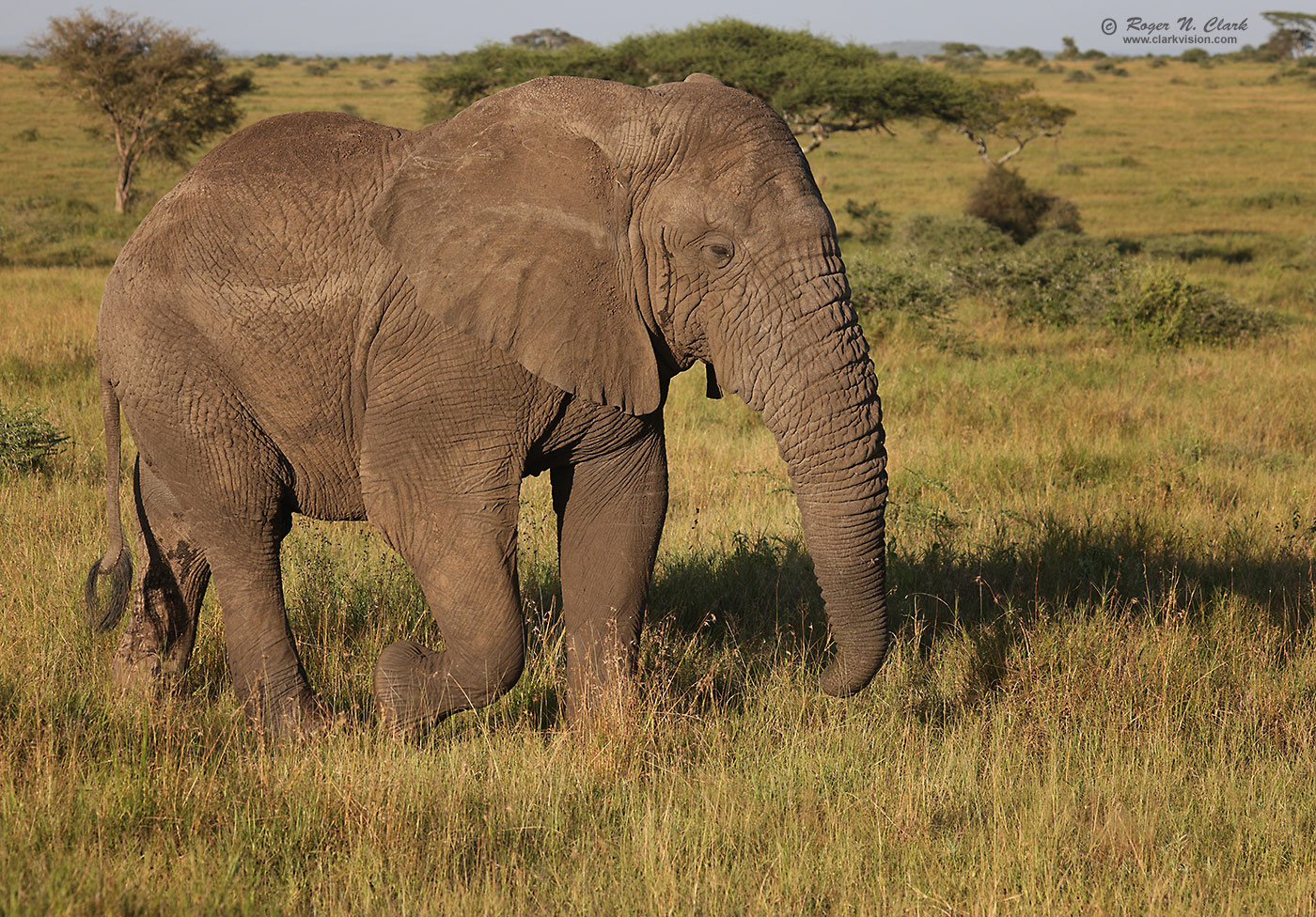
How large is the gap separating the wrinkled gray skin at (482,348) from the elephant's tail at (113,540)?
8 cm

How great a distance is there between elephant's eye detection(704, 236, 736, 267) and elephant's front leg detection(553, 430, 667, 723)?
30.4 inches

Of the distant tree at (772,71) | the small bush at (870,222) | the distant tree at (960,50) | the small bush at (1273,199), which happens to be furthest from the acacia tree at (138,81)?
the distant tree at (960,50)

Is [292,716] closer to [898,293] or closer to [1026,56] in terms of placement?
[898,293]

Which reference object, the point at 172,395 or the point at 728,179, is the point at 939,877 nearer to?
the point at 728,179

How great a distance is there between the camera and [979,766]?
4148 millimetres

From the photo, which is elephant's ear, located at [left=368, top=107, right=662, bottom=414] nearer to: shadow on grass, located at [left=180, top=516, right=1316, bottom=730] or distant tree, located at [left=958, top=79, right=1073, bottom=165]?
shadow on grass, located at [left=180, top=516, right=1316, bottom=730]

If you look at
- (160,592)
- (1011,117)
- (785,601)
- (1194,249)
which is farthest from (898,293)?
(1011,117)

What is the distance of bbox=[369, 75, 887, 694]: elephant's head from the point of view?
352 cm

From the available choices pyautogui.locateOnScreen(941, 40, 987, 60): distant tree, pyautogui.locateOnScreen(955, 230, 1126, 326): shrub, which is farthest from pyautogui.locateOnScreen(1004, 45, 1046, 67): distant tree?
pyautogui.locateOnScreen(955, 230, 1126, 326): shrub

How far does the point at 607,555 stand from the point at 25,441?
4673 millimetres

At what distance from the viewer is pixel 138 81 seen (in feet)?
91.6

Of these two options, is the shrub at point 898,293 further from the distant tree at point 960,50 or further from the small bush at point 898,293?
the distant tree at point 960,50

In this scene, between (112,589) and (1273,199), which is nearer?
(112,589)

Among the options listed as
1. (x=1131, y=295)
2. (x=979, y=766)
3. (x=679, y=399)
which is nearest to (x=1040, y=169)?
(x=1131, y=295)
